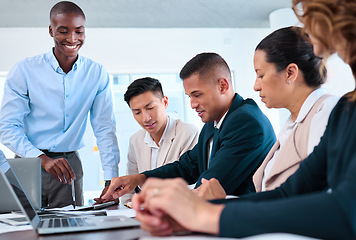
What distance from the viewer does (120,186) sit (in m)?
1.96

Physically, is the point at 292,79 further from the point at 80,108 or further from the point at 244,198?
the point at 80,108

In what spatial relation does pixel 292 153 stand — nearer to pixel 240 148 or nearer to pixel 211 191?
pixel 211 191

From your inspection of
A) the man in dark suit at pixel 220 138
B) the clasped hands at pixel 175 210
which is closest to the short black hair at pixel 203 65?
the man in dark suit at pixel 220 138

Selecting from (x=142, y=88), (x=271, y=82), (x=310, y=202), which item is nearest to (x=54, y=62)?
(x=142, y=88)

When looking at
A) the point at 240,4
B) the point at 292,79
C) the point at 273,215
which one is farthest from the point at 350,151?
the point at 240,4

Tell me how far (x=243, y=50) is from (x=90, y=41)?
2.78 meters

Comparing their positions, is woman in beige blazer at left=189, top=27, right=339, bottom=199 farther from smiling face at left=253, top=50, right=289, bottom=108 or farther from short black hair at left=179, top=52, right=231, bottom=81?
short black hair at left=179, top=52, right=231, bottom=81

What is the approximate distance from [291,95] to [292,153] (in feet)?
0.89

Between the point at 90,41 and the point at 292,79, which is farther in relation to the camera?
the point at 90,41

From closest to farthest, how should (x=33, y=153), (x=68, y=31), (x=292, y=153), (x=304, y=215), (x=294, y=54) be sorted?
1. (x=304, y=215)
2. (x=292, y=153)
3. (x=294, y=54)
4. (x=33, y=153)
5. (x=68, y=31)

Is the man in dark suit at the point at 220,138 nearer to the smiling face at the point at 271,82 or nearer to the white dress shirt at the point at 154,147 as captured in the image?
the smiling face at the point at 271,82

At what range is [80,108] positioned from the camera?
8.77ft

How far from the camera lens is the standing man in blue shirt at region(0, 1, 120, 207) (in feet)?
8.08

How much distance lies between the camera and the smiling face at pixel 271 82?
4.89 ft
